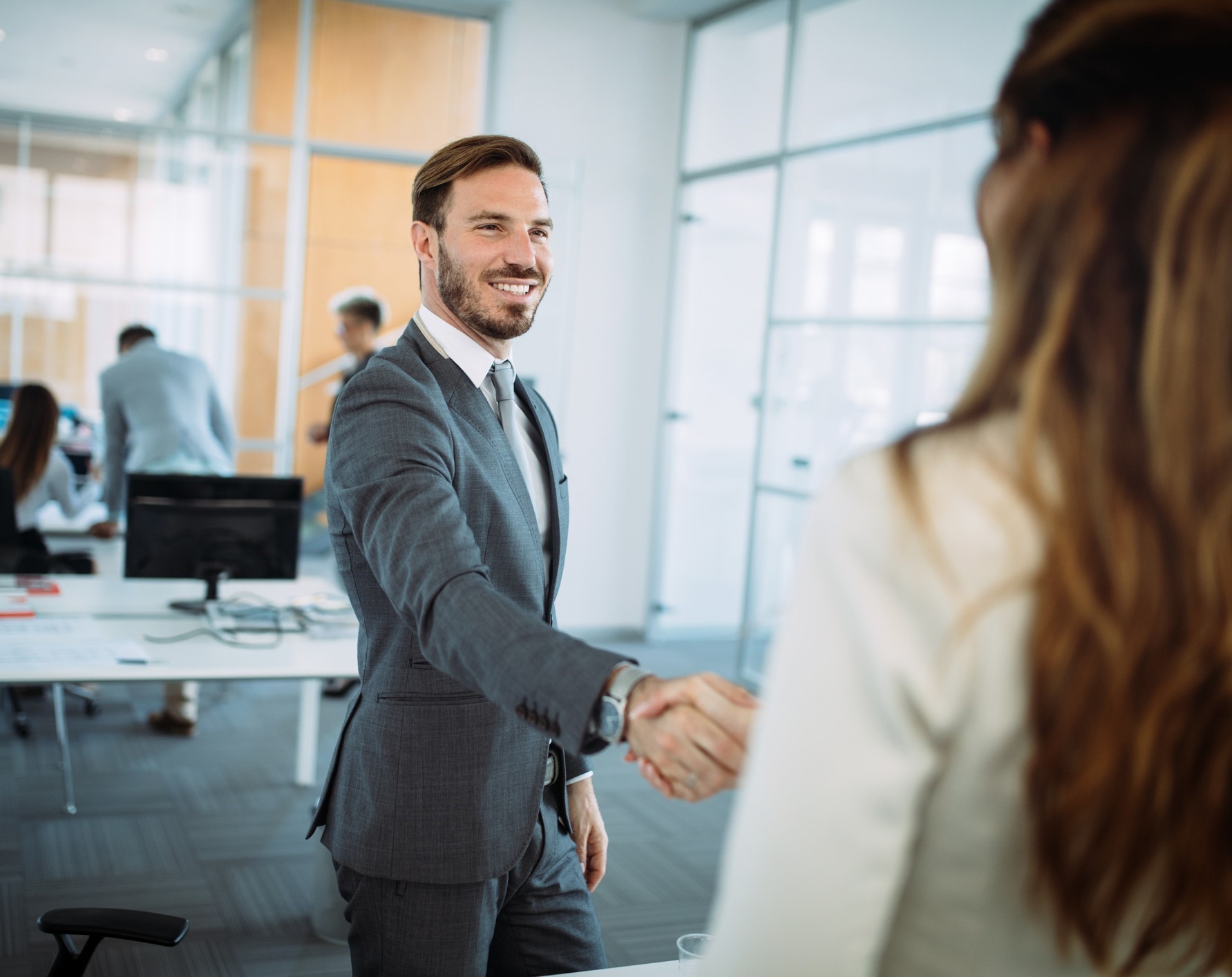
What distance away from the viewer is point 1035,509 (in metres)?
0.65

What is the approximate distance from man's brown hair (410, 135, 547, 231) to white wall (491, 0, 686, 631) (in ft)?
16.2

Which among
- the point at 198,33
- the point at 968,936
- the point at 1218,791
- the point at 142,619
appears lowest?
the point at 142,619

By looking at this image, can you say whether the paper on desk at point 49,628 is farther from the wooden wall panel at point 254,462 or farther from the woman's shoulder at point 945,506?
the wooden wall panel at point 254,462

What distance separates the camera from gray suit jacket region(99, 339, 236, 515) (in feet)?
17.5

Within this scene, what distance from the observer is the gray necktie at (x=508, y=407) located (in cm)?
180

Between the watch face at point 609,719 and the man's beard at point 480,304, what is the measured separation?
78 cm

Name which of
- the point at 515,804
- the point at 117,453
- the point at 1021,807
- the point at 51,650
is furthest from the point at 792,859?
the point at 117,453

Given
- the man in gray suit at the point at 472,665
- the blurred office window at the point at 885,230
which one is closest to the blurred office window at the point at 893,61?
the blurred office window at the point at 885,230

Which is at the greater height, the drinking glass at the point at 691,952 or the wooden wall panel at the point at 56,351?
the wooden wall panel at the point at 56,351

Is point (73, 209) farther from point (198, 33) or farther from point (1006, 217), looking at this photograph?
point (1006, 217)

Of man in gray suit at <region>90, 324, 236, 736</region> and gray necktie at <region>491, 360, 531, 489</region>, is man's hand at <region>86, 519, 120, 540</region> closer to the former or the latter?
man in gray suit at <region>90, 324, 236, 736</region>

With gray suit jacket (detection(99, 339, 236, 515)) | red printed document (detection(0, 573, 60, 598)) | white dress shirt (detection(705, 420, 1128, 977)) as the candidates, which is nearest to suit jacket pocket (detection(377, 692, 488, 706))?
white dress shirt (detection(705, 420, 1128, 977))

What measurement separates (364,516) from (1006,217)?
0.91 metres

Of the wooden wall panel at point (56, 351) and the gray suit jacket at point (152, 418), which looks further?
the wooden wall panel at point (56, 351)
